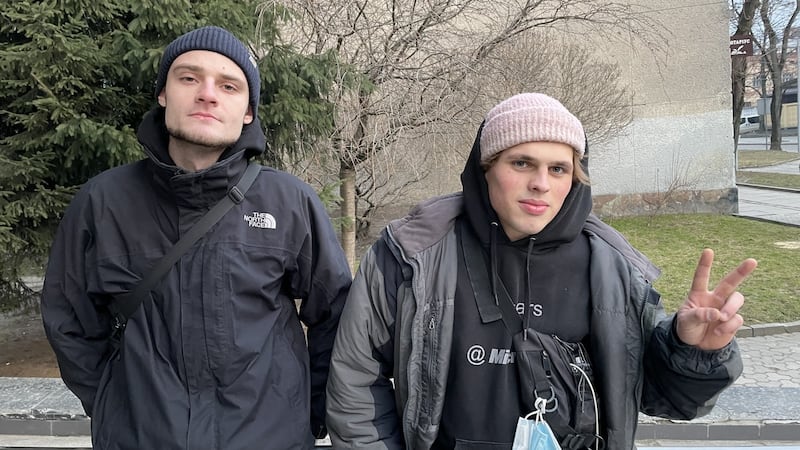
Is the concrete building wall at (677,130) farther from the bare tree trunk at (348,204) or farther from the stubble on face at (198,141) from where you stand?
the stubble on face at (198,141)

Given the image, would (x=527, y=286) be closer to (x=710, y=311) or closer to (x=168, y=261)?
(x=710, y=311)

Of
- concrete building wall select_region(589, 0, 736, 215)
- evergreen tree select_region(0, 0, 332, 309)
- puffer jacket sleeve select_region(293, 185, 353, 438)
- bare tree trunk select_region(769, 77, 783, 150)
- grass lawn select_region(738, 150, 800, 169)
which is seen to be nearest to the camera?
puffer jacket sleeve select_region(293, 185, 353, 438)

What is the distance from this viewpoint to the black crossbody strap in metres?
1.88

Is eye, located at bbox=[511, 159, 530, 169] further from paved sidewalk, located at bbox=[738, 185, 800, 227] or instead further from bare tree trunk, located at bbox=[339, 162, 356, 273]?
paved sidewalk, located at bbox=[738, 185, 800, 227]

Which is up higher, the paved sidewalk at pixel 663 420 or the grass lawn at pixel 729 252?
the paved sidewalk at pixel 663 420

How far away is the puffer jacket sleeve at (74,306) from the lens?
199 centimetres

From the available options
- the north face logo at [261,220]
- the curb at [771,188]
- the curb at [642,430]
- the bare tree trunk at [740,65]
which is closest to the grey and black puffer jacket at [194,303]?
the north face logo at [261,220]

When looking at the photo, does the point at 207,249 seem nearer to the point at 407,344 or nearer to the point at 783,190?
the point at 407,344

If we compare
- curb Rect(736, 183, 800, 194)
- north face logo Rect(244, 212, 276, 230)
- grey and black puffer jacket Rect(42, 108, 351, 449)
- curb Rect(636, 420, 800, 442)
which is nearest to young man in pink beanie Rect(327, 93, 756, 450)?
Result: grey and black puffer jacket Rect(42, 108, 351, 449)

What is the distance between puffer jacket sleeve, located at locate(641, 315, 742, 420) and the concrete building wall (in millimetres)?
12219

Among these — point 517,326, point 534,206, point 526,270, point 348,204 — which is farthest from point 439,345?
point 348,204

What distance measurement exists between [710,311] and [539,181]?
565mm

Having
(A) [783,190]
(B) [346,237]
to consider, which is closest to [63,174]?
(B) [346,237]

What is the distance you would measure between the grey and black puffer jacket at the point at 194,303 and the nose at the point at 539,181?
769 millimetres
